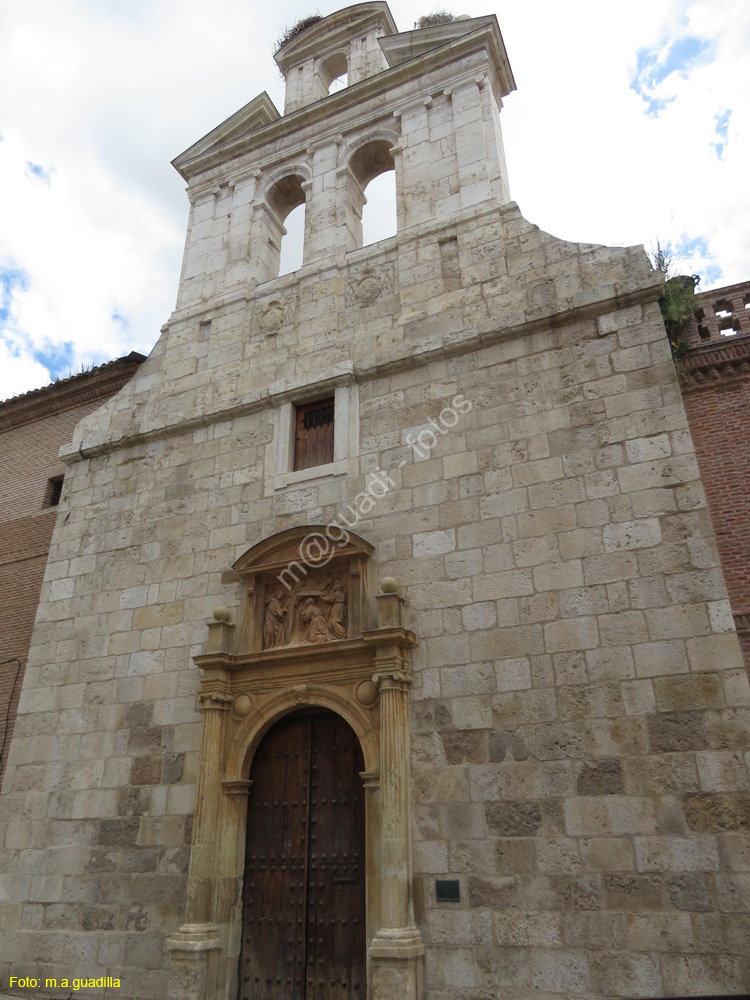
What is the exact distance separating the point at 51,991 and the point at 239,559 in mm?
4413

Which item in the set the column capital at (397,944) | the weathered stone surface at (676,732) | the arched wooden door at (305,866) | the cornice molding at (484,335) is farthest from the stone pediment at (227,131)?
the column capital at (397,944)

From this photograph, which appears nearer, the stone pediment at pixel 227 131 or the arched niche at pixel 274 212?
the arched niche at pixel 274 212

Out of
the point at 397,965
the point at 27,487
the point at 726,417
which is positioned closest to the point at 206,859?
the point at 397,965

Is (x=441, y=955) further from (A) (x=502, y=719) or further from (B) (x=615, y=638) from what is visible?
(B) (x=615, y=638)

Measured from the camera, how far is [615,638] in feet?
19.0

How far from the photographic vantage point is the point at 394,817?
589cm

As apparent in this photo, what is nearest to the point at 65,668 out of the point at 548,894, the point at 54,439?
the point at 54,439

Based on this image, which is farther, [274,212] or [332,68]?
[332,68]

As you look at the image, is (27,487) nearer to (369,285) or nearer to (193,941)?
(369,285)

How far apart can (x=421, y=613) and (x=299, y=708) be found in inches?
60.4

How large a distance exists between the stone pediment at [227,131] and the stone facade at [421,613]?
1.79 m

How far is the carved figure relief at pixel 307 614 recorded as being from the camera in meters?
7.02

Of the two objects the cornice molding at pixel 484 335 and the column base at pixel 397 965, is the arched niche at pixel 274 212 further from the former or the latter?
the column base at pixel 397 965

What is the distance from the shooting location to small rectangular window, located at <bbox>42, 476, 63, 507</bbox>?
10.7 m
